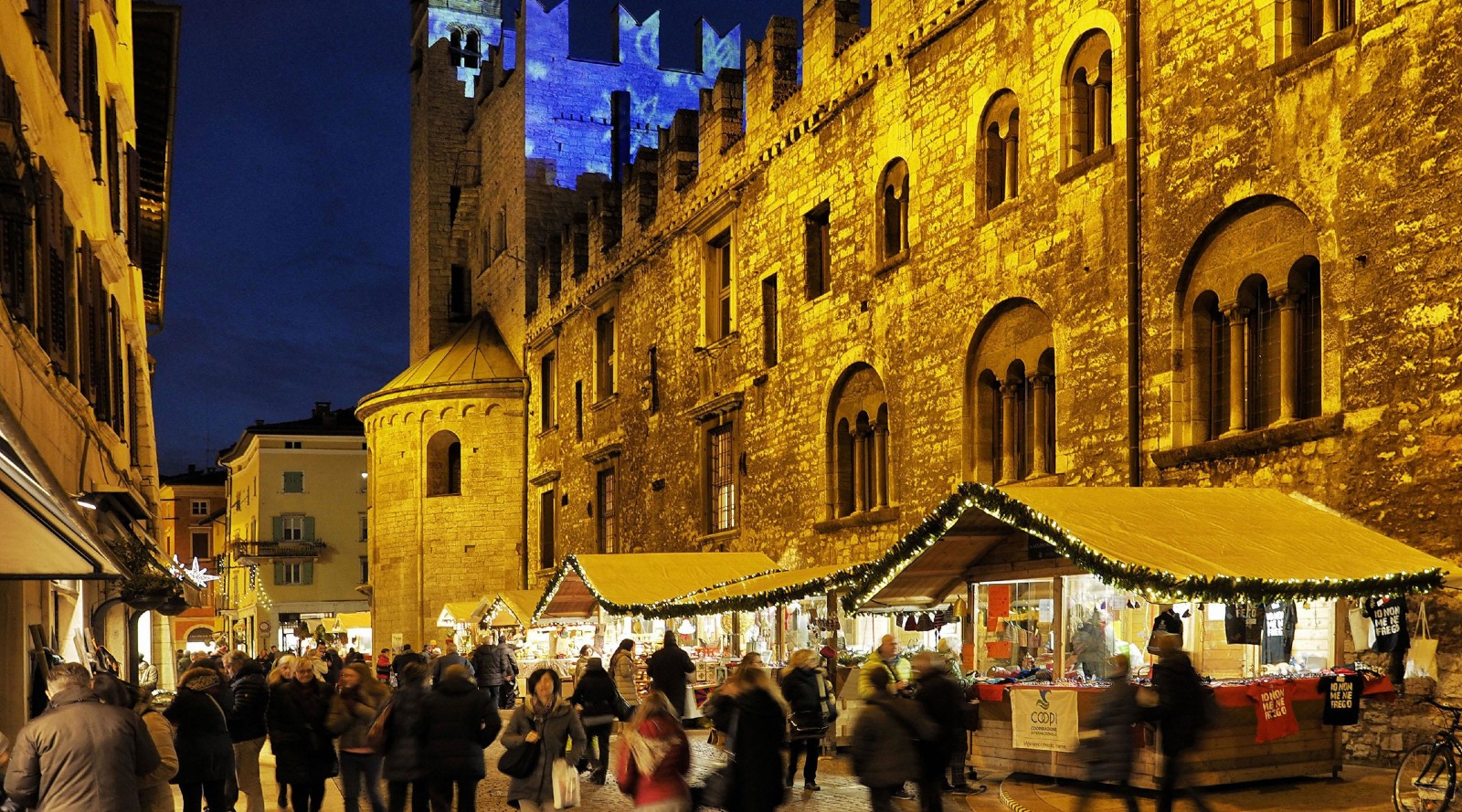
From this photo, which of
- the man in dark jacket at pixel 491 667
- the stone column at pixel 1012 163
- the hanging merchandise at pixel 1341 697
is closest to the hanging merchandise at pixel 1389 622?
the hanging merchandise at pixel 1341 697

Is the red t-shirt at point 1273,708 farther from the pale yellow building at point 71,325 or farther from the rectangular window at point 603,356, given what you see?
the rectangular window at point 603,356

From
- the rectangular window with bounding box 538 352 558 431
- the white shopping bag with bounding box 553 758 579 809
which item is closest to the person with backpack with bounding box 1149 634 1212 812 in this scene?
the white shopping bag with bounding box 553 758 579 809

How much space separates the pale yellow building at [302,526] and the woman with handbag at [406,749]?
5327 cm

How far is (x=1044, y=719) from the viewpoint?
13109mm

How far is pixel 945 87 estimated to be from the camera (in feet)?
63.8

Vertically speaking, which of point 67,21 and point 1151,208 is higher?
point 67,21

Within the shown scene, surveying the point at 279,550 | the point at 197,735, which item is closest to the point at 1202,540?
the point at 197,735

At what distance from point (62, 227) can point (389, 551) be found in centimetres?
2637

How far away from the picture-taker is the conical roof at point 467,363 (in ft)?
125

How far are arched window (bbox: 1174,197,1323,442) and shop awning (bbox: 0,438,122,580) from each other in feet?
32.5

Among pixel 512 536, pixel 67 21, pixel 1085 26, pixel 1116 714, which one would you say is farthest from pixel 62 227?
pixel 512 536

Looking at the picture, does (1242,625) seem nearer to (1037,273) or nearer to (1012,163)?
(1037,273)

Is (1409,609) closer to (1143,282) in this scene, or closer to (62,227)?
(1143,282)

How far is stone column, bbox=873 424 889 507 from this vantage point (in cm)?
2123
